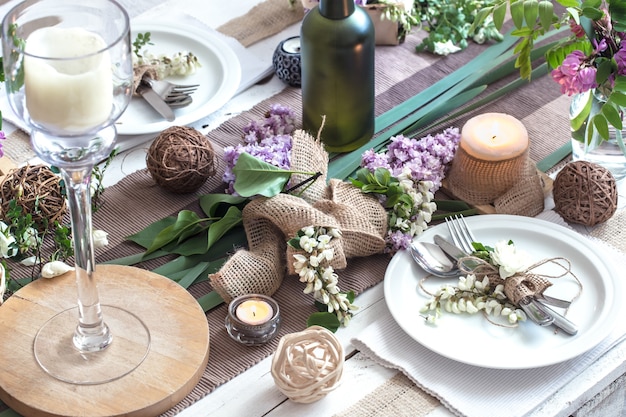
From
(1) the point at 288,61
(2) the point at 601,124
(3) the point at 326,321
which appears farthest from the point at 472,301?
(1) the point at 288,61

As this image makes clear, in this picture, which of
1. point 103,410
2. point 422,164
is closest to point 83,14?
point 103,410

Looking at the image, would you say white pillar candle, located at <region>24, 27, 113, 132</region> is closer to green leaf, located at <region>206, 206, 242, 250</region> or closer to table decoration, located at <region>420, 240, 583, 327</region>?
green leaf, located at <region>206, 206, 242, 250</region>

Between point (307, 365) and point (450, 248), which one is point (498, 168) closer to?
point (450, 248)

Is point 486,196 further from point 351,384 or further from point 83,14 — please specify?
point 83,14

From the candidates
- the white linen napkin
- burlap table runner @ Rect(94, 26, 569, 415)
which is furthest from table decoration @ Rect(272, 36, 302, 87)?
the white linen napkin

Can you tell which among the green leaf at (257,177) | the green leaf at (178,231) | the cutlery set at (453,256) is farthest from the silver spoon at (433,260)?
the green leaf at (178,231)

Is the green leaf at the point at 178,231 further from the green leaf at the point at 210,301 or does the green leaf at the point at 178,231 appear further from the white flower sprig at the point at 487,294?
the white flower sprig at the point at 487,294

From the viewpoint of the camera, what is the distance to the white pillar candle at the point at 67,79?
2.91 feet

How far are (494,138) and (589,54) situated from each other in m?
0.18

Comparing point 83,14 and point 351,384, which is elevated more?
point 83,14

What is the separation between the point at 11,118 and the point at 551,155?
0.90 meters

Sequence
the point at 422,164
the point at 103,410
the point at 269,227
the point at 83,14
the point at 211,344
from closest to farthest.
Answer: the point at 83,14 < the point at 103,410 < the point at 211,344 < the point at 269,227 < the point at 422,164

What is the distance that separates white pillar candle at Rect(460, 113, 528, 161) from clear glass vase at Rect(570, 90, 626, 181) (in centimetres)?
8

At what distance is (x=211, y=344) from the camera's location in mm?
1224
